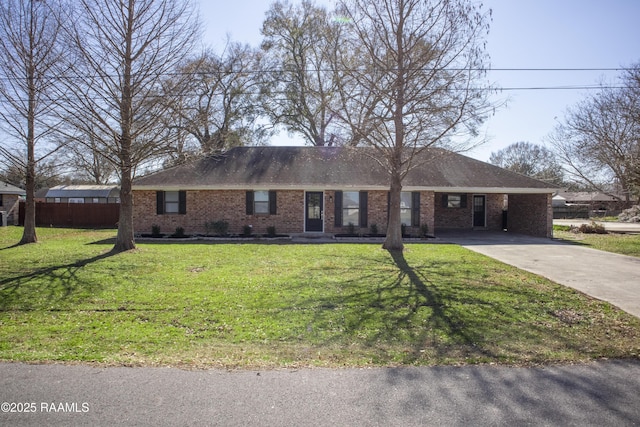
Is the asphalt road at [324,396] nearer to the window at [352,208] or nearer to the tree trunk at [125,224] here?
the tree trunk at [125,224]

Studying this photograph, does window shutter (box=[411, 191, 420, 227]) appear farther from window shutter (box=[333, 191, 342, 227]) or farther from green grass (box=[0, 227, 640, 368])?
green grass (box=[0, 227, 640, 368])

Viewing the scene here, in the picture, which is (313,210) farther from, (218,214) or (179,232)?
(179,232)

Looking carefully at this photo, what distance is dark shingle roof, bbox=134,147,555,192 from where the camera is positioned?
59.4 ft

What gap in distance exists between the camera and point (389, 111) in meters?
11.9

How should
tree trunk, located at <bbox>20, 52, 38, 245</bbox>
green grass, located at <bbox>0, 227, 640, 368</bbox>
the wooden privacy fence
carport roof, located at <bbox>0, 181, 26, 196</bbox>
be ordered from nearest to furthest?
green grass, located at <bbox>0, 227, 640, 368</bbox> < tree trunk, located at <bbox>20, 52, 38, 245</bbox> < the wooden privacy fence < carport roof, located at <bbox>0, 181, 26, 196</bbox>

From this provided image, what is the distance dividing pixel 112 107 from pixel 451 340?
996 cm

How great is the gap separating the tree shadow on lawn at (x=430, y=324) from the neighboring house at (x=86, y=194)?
35.8 meters

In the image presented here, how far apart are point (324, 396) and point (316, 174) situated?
15.8m

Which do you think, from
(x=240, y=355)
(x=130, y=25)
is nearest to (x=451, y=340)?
(x=240, y=355)

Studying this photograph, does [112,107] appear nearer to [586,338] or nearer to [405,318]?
[405,318]

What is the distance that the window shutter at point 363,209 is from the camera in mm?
18281

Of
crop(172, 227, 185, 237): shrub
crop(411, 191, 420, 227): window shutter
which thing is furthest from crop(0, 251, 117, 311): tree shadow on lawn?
crop(411, 191, 420, 227): window shutter

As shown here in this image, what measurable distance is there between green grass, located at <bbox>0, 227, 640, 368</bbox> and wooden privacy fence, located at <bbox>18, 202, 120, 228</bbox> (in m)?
15.7

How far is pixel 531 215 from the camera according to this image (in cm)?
1991
